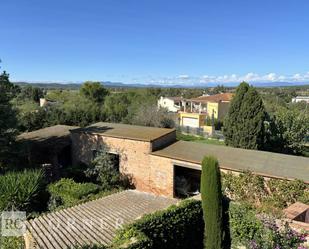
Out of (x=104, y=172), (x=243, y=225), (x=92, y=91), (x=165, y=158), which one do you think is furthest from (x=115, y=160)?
(x=92, y=91)

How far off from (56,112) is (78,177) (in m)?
18.9

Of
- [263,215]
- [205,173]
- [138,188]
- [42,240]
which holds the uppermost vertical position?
[205,173]

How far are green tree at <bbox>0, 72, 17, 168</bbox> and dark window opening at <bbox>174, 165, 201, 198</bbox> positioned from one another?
1093 cm

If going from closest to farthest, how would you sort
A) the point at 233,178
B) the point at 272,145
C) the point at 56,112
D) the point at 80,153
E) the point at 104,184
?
1. the point at 233,178
2. the point at 104,184
3. the point at 80,153
4. the point at 272,145
5. the point at 56,112

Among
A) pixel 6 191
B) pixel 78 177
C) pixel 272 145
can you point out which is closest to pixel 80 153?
pixel 78 177

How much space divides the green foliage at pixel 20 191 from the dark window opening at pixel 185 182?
842cm

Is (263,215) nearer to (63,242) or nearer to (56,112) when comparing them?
(63,242)

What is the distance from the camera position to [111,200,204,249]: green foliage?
9.21 metres

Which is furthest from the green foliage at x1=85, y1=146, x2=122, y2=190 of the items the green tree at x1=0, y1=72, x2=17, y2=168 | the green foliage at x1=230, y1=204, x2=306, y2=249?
the green foliage at x1=230, y1=204, x2=306, y2=249

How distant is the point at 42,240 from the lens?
10266 mm

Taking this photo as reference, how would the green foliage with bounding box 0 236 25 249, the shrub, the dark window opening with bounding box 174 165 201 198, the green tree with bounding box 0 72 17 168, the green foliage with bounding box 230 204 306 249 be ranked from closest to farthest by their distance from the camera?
1. the green foliage with bounding box 230 204 306 249
2. the green foliage with bounding box 0 236 25 249
3. the shrub
4. the green tree with bounding box 0 72 17 168
5. the dark window opening with bounding box 174 165 201 198

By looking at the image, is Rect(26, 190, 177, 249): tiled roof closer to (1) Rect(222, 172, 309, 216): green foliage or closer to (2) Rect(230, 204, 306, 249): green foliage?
(1) Rect(222, 172, 309, 216): green foliage

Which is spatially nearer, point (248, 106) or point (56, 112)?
point (248, 106)

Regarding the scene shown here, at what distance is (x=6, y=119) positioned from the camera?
59.9 ft
